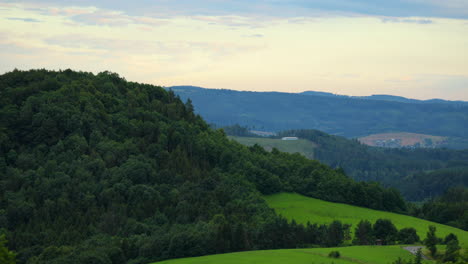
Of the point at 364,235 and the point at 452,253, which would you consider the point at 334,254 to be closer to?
the point at 452,253

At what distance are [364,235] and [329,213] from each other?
2999 centimetres

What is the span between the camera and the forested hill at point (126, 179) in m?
110

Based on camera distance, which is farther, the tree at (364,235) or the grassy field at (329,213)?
the grassy field at (329,213)

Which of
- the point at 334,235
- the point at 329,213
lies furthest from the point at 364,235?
the point at 329,213

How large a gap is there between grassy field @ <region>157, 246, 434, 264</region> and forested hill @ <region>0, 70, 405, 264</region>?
28.0 feet

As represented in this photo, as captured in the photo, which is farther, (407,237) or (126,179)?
(126,179)

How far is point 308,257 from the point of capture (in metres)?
92.2

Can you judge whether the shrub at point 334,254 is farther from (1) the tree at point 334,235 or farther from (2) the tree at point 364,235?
(2) the tree at point 364,235

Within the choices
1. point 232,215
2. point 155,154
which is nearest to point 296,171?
point 155,154

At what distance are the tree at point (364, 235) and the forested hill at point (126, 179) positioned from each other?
40.4ft

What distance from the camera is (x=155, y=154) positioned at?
150 meters

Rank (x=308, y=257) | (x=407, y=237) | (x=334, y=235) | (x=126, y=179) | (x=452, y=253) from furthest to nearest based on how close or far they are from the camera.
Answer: (x=126, y=179) < (x=407, y=237) < (x=334, y=235) < (x=308, y=257) < (x=452, y=253)

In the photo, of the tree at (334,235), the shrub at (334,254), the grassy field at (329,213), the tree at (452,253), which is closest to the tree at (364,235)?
the tree at (334,235)

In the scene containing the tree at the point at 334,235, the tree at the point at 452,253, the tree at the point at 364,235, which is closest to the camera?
the tree at the point at 452,253
